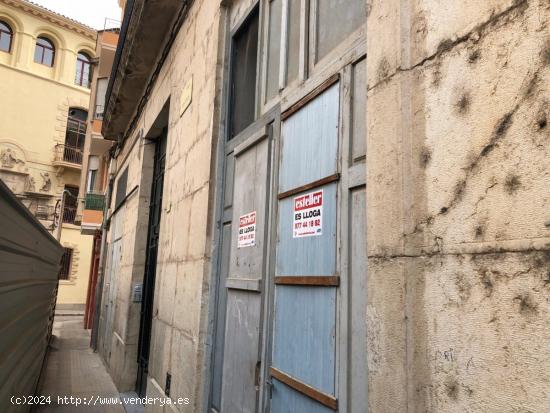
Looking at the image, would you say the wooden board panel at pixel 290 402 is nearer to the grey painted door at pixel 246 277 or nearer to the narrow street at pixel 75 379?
the grey painted door at pixel 246 277

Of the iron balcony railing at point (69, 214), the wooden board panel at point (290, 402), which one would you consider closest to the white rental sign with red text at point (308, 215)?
the wooden board panel at point (290, 402)

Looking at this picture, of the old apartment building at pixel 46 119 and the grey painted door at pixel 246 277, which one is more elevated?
the old apartment building at pixel 46 119

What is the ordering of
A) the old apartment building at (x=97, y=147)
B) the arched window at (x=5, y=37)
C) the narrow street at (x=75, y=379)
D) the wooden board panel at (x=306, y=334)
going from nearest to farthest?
the wooden board panel at (x=306, y=334)
the narrow street at (x=75, y=379)
the old apartment building at (x=97, y=147)
the arched window at (x=5, y=37)

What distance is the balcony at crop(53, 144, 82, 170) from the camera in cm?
2552

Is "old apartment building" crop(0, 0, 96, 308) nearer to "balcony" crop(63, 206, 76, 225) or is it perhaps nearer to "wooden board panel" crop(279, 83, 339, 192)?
"balcony" crop(63, 206, 76, 225)

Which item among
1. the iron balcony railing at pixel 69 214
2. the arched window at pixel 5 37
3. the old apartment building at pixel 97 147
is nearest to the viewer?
the old apartment building at pixel 97 147

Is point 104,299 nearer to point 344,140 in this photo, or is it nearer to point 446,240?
point 344,140

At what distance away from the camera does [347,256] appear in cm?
196

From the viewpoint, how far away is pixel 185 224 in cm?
424

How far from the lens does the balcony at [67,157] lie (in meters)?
25.5

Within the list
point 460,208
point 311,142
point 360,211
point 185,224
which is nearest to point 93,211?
point 185,224

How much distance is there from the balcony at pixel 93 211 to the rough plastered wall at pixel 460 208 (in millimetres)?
15300

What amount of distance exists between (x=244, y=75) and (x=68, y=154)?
2601 cm

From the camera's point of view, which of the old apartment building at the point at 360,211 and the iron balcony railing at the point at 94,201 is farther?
the iron balcony railing at the point at 94,201
